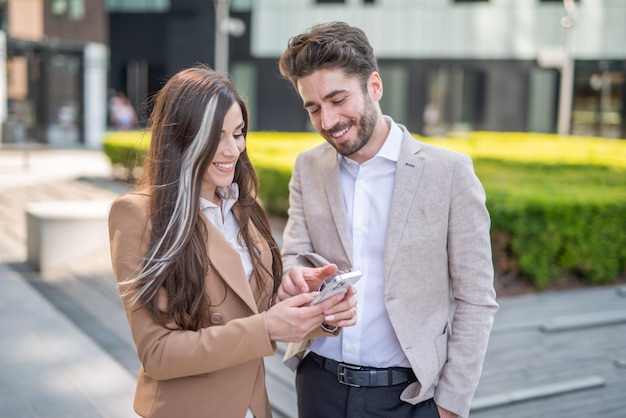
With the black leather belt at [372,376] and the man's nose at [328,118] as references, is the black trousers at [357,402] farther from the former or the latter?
the man's nose at [328,118]

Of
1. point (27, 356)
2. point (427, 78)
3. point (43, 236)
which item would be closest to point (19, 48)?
point (427, 78)

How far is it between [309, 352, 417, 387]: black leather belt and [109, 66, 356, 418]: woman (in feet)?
1.01

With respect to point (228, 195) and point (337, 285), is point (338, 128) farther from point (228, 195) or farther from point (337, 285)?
point (337, 285)

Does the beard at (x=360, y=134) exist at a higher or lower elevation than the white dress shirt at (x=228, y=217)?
higher

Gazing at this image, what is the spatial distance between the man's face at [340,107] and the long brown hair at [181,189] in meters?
0.32

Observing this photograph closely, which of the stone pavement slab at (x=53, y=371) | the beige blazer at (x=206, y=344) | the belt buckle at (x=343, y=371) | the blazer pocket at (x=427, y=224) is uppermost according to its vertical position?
the blazer pocket at (x=427, y=224)

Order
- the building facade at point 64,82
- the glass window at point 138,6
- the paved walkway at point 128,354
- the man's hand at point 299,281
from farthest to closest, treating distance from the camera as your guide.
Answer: the glass window at point 138,6
the building facade at point 64,82
the paved walkway at point 128,354
the man's hand at point 299,281

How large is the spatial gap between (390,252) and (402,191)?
0.21 meters

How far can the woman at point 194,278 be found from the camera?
1.94 m

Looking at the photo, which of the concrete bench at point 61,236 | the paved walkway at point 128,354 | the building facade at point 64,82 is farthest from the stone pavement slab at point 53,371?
the building facade at point 64,82

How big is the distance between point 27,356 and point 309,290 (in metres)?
3.95

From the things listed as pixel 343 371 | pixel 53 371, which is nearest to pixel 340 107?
pixel 343 371

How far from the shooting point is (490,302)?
2.33 metres

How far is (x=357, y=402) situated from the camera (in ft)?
7.77
